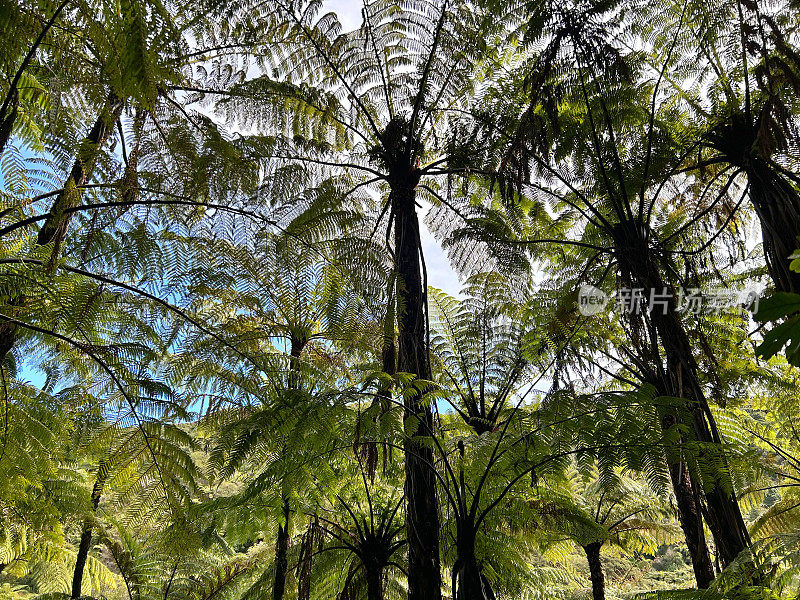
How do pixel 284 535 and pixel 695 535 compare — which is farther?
pixel 284 535

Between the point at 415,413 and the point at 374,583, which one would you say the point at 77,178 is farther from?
the point at 374,583

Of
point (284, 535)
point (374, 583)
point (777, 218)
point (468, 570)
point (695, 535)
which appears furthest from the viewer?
point (284, 535)

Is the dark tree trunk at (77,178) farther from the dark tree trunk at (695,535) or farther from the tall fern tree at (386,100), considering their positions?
the dark tree trunk at (695,535)

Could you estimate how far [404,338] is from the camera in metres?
2.85

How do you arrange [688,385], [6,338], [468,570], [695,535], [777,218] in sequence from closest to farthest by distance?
1. [468,570]
2. [6,338]
3. [688,385]
4. [777,218]
5. [695,535]

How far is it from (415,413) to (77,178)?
1731 mm

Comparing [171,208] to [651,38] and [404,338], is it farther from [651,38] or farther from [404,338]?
[651,38]

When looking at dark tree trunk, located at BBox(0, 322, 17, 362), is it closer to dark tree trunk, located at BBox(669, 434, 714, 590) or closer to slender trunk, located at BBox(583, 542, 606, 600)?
dark tree trunk, located at BBox(669, 434, 714, 590)

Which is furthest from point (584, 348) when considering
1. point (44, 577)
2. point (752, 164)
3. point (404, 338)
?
point (44, 577)

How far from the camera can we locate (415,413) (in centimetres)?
196

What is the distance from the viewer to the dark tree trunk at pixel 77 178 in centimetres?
163

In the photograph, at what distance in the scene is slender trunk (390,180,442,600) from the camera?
2.38m

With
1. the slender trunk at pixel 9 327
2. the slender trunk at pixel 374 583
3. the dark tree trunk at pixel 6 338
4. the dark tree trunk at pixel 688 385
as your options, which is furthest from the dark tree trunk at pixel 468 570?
the dark tree trunk at pixel 6 338

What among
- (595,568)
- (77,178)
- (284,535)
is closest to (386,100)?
(77,178)
